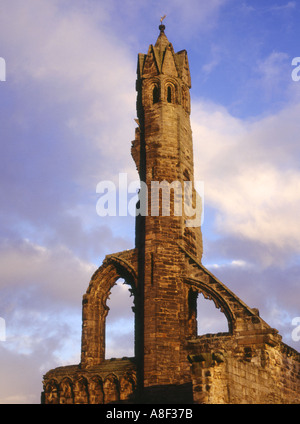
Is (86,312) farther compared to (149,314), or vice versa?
(86,312)

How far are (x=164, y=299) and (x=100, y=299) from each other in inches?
143

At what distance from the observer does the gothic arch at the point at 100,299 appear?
22.5 m

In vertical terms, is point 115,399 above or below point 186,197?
below

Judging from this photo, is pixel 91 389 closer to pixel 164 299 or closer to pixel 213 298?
pixel 164 299

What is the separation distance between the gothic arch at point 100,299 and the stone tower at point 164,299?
4 cm

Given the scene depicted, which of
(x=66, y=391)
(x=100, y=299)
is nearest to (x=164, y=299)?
(x=100, y=299)

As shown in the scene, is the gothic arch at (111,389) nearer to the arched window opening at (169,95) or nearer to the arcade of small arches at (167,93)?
the arcade of small arches at (167,93)

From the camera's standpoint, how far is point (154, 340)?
2020cm

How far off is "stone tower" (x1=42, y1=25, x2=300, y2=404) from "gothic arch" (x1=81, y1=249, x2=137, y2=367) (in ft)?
0.13

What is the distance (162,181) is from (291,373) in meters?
8.66

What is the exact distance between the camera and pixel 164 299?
21.0 m
